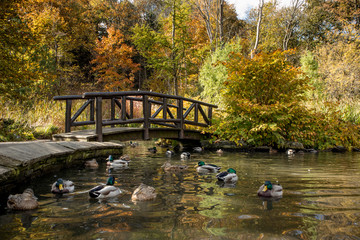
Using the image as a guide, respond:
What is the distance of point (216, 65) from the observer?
1225 cm

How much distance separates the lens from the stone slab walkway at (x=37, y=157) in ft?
13.5

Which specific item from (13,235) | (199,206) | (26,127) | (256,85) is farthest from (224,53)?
(13,235)

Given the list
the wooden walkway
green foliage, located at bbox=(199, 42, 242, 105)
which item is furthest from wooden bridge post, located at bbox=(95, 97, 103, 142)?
green foliage, located at bbox=(199, 42, 242, 105)

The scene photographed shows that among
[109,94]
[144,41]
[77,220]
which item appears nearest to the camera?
[77,220]

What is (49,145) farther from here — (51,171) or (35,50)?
(35,50)

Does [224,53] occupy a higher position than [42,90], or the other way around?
[224,53]

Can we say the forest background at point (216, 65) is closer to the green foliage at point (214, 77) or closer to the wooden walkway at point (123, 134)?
the green foliage at point (214, 77)

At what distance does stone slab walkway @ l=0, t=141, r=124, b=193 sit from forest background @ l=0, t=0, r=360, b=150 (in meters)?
3.61

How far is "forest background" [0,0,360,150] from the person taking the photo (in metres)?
11.0

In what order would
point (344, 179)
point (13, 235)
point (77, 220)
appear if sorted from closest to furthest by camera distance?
point (13, 235)
point (77, 220)
point (344, 179)

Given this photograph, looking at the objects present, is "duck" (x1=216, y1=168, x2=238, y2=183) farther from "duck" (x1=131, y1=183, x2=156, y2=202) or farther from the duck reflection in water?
the duck reflection in water

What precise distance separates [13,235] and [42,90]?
1544 centimetres

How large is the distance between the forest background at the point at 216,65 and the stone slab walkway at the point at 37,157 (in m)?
3.61

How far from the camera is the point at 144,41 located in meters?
24.9
